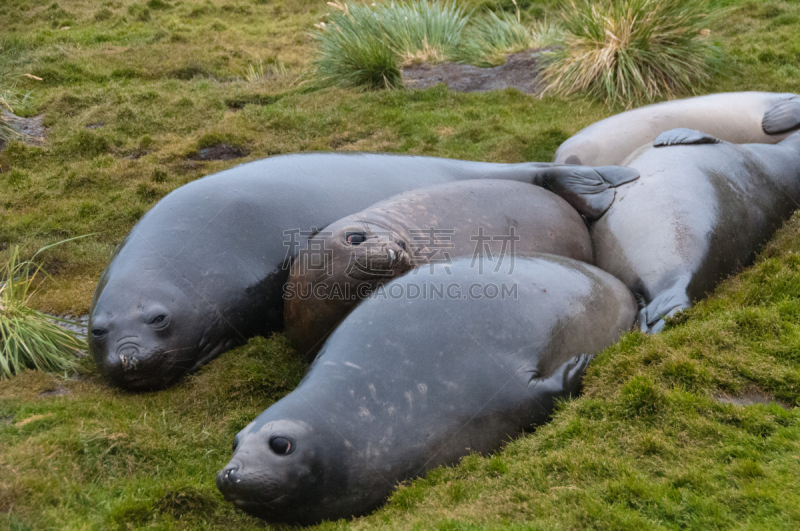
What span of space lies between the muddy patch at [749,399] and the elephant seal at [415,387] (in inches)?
28.8

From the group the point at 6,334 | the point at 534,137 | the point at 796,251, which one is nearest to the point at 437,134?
the point at 534,137

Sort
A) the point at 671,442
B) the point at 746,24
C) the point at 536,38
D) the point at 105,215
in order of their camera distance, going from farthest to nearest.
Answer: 1. the point at 536,38
2. the point at 746,24
3. the point at 105,215
4. the point at 671,442

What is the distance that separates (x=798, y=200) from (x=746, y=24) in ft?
23.7

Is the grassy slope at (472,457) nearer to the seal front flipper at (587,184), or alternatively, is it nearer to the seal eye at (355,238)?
the seal eye at (355,238)

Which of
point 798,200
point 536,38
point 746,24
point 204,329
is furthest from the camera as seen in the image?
point 536,38

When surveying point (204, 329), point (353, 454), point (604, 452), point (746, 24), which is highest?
point (746, 24)

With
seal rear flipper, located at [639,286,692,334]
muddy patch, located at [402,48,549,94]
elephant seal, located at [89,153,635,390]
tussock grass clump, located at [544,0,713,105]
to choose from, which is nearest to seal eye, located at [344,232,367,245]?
elephant seal, located at [89,153,635,390]

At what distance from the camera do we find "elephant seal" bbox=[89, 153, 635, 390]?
427 cm

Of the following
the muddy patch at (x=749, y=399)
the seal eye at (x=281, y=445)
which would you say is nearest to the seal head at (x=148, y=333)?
the seal eye at (x=281, y=445)

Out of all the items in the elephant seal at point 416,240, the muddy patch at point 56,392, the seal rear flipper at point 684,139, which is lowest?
the muddy patch at point 56,392

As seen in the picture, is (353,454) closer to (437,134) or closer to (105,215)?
(105,215)

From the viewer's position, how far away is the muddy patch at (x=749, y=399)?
131 inches

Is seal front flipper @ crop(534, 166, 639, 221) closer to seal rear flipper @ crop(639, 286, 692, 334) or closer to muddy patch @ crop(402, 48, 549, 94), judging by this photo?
seal rear flipper @ crop(639, 286, 692, 334)

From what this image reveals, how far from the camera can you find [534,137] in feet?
27.6
